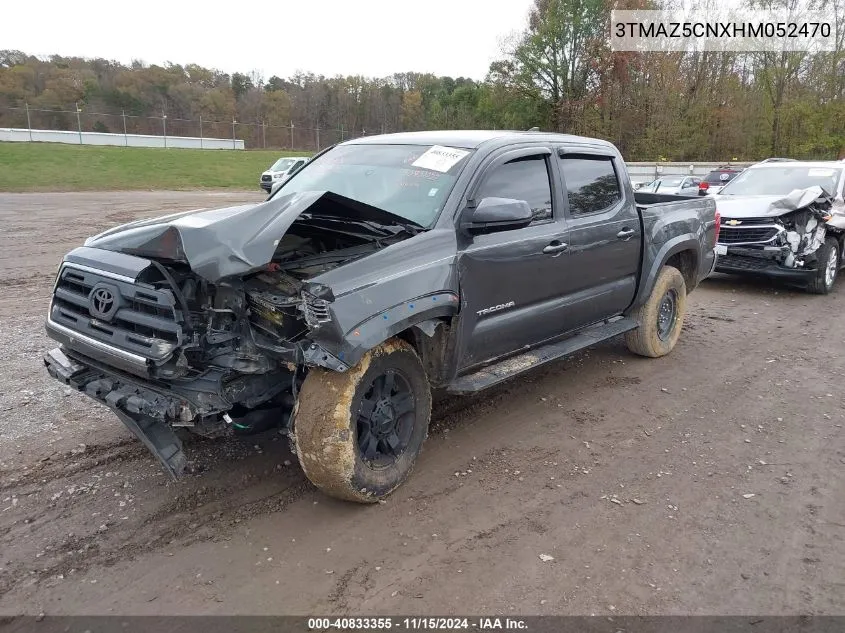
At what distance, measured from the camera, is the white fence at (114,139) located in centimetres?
4181

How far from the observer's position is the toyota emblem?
321cm

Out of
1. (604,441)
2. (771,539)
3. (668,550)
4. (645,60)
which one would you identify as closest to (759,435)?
(604,441)

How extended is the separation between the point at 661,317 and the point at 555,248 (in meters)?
2.44

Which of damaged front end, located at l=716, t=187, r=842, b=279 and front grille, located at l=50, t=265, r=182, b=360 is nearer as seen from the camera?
front grille, located at l=50, t=265, r=182, b=360

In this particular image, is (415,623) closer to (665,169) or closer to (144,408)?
(144,408)

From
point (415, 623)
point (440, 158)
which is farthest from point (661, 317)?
point (415, 623)

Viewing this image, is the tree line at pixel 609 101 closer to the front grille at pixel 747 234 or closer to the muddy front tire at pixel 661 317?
the front grille at pixel 747 234

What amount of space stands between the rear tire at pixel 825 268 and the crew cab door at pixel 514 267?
6727mm

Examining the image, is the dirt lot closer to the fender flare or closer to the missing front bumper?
the missing front bumper

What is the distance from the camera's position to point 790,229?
9.12m

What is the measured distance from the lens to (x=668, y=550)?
3174mm

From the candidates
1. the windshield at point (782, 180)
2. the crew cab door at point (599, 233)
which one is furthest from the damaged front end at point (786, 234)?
the crew cab door at point (599, 233)

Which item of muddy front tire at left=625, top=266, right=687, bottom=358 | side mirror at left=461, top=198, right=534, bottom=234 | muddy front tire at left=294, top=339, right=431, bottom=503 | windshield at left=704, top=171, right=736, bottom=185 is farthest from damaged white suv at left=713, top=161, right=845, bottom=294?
windshield at left=704, top=171, right=736, bottom=185

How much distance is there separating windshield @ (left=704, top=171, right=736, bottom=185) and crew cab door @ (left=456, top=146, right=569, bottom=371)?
64.0ft
